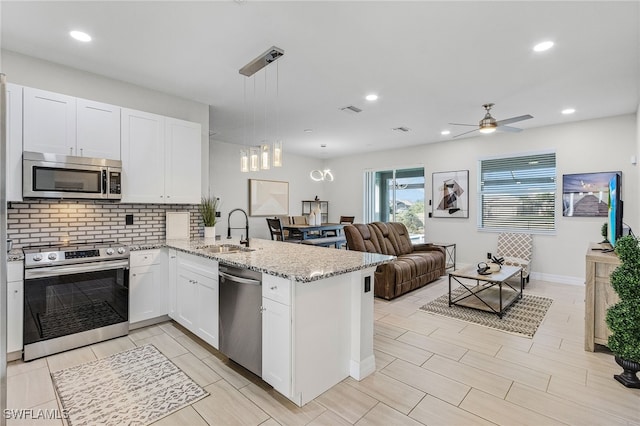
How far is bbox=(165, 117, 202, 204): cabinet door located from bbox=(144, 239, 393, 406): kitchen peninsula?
131cm

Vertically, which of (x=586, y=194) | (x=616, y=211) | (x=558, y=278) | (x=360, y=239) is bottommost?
(x=558, y=278)

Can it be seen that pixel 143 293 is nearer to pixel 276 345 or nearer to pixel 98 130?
pixel 98 130

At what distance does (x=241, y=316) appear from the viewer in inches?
92.6

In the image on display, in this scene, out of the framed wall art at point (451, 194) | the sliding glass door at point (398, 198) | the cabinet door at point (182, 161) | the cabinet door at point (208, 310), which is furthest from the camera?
the sliding glass door at point (398, 198)

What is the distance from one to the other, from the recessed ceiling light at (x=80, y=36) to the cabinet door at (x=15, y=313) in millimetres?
2132

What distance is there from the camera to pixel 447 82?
3.53m

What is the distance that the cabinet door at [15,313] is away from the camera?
2.51 meters

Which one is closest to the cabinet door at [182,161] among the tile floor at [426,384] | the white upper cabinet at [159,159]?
the white upper cabinet at [159,159]

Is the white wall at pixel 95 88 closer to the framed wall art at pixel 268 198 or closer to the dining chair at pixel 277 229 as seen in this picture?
the dining chair at pixel 277 229

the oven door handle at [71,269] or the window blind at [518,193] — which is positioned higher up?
the window blind at [518,193]

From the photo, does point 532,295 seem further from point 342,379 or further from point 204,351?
point 204,351

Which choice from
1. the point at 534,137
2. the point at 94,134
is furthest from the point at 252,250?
the point at 534,137

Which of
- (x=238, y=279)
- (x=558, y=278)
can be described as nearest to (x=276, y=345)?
(x=238, y=279)

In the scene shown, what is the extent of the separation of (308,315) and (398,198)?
20.3 feet
